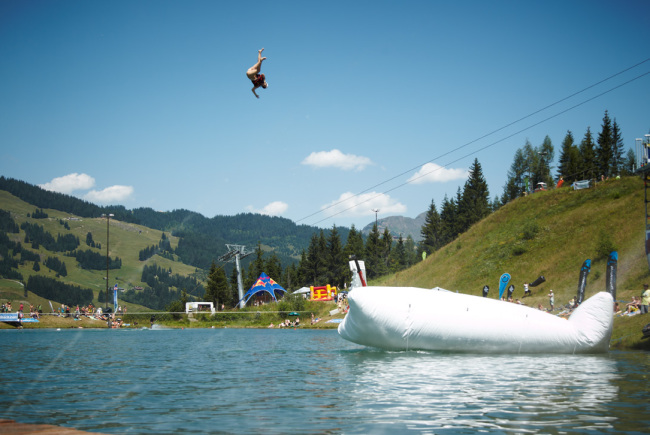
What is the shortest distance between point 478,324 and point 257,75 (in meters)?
13.9

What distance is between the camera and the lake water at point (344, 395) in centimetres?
1027

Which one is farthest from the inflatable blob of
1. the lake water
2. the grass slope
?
the grass slope

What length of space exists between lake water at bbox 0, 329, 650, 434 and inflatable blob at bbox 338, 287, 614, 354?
635 mm

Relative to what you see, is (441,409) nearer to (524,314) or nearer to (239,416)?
(239,416)

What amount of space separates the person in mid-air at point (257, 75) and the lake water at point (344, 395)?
9189 mm

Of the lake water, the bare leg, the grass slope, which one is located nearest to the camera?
the lake water

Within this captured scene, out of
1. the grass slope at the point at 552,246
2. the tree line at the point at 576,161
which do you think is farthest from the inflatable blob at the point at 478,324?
the tree line at the point at 576,161

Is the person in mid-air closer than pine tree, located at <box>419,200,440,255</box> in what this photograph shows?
Yes

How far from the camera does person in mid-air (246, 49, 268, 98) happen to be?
1591cm

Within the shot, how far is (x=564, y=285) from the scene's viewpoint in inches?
2116

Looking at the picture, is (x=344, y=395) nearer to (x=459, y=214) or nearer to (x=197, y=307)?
(x=197, y=307)

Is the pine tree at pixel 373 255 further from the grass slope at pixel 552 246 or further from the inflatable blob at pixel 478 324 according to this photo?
the inflatable blob at pixel 478 324

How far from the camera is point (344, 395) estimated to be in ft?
45.5

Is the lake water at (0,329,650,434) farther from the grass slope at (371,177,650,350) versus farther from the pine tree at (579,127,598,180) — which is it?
the pine tree at (579,127,598,180)
